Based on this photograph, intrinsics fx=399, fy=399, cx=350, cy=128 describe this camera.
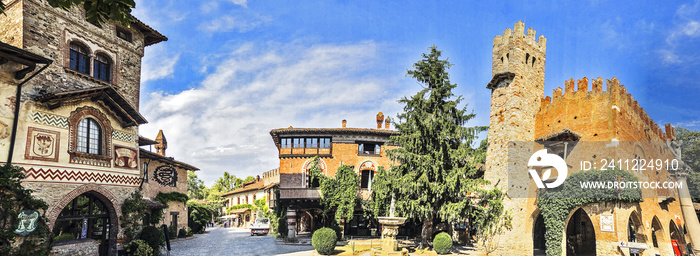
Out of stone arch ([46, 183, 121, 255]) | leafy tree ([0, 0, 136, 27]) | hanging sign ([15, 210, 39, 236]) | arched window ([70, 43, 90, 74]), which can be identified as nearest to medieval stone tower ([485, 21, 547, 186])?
stone arch ([46, 183, 121, 255])

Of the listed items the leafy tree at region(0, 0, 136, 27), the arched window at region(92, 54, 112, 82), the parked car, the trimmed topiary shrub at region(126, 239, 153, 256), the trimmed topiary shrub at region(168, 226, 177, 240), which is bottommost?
the parked car

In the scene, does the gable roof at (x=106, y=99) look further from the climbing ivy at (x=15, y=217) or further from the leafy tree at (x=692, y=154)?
the leafy tree at (x=692, y=154)

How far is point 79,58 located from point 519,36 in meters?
22.1

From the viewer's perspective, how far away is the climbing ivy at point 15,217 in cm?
1330

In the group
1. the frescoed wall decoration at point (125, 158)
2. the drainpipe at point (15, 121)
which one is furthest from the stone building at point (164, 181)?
the drainpipe at point (15, 121)

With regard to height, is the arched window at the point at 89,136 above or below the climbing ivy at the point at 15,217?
above

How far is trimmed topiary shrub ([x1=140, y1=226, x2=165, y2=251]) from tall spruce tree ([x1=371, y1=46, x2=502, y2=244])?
12.0 meters

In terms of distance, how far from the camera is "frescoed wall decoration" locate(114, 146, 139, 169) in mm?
17859

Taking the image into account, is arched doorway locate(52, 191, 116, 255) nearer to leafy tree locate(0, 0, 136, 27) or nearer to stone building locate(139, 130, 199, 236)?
stone building locate(139, 130, 199, 236)

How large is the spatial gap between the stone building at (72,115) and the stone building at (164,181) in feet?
19.6

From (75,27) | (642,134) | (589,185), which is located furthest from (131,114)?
(642,134)

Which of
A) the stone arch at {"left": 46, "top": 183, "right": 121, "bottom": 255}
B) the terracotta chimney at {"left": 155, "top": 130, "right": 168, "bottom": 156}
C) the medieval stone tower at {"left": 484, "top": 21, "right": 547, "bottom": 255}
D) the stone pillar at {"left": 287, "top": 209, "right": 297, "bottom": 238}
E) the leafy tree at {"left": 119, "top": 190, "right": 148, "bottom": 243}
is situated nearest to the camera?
the stone arch at {"left": 46, "top": 183, "right": 121, "bottom": 255}

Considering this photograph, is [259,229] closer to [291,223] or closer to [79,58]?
[291,223]

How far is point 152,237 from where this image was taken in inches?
747
